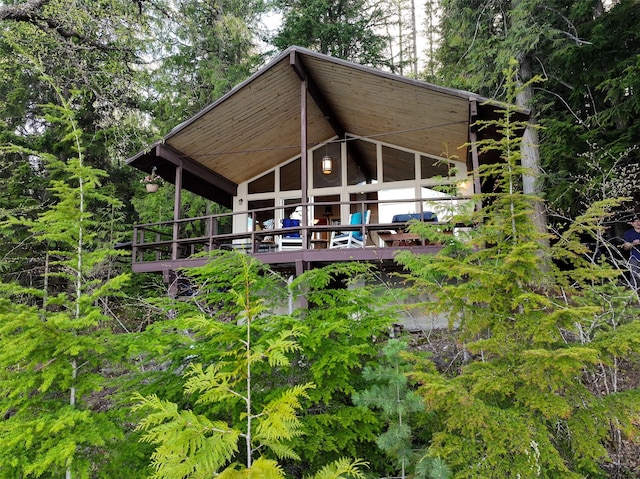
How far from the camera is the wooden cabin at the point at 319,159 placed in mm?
6672

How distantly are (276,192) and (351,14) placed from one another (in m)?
8.21

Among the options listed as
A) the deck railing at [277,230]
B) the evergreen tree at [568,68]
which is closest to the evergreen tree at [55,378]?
the deck railing at [277,230]

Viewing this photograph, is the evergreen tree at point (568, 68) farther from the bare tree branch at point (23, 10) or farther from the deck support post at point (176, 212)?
the bare tree branch at point (23, 10)

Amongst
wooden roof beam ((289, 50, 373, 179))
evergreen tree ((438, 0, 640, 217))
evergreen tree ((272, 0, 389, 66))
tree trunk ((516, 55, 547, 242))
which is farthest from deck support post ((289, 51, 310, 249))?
evergreen tree ((272, 0, 389, 66))

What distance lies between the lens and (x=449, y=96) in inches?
252

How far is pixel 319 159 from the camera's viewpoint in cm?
1023

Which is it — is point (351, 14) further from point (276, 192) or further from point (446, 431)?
point (446, 431)

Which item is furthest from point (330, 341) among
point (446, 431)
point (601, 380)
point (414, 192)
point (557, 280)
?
point (414, 192)

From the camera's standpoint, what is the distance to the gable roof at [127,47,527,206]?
6866mm

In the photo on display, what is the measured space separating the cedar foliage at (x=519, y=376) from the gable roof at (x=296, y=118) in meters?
4.44

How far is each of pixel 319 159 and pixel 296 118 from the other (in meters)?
1.56

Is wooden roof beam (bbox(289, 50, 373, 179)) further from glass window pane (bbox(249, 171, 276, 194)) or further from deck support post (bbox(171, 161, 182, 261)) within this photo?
deck support post (bbox(171, 161, 182, 261))

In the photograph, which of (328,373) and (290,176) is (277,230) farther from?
(328,373)

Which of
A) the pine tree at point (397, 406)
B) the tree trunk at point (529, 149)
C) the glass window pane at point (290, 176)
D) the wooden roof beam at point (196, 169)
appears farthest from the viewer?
the glass window pane at point (290, 176)
